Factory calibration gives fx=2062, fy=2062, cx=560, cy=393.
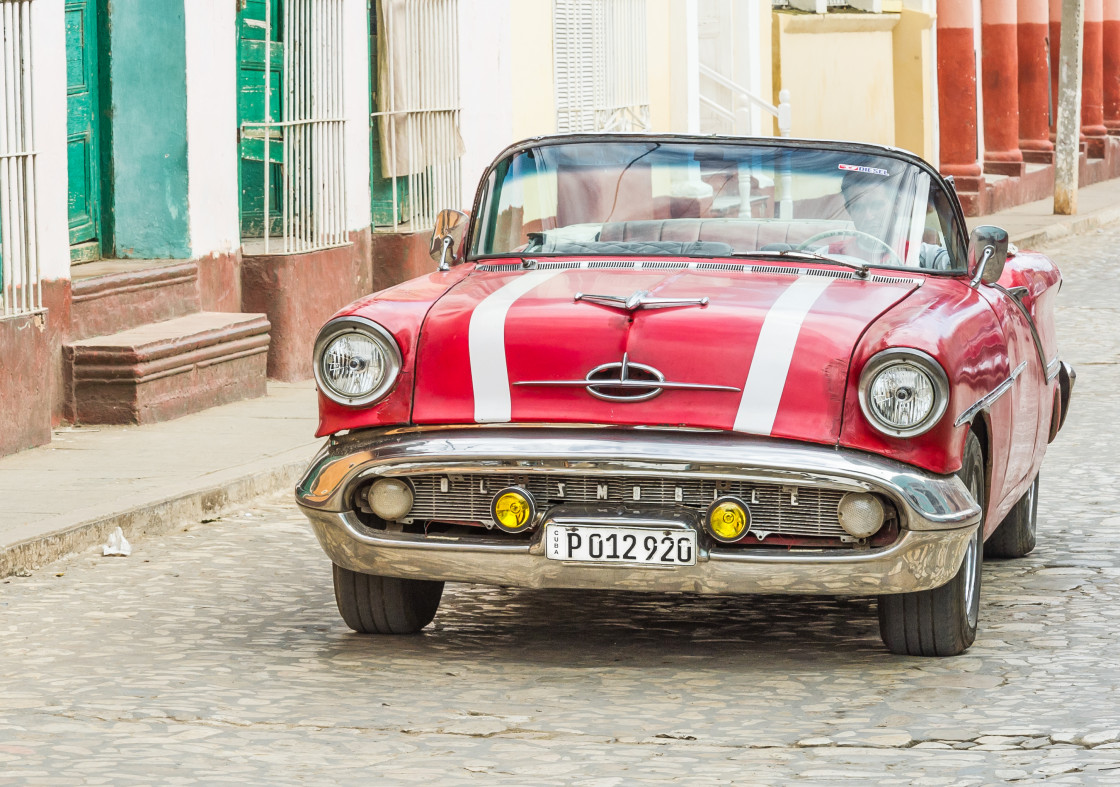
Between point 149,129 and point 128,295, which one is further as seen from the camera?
point 149,129

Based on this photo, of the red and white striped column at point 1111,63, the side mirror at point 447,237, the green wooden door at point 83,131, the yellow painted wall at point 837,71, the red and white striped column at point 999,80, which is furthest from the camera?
the red and white striped column at point 1111,63

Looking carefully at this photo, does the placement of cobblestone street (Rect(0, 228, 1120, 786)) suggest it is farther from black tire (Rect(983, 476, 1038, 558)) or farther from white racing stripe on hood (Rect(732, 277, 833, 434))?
white racing stripe on hood (Rect(732, 277, 833, 434))

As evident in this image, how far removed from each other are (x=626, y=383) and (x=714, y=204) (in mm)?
1316

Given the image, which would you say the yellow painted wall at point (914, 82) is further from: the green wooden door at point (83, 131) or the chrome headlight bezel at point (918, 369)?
the chrome headlight bezel at point (918, 369)

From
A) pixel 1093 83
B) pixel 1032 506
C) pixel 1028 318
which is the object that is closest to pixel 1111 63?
pixel 1093 83

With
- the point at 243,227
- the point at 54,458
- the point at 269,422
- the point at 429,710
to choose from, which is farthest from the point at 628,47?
the point at 429,710

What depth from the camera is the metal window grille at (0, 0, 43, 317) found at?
915 centimetres

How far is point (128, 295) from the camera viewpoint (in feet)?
35.0

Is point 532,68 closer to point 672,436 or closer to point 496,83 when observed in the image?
point 496,83

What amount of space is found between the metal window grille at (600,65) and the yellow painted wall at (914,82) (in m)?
7.63

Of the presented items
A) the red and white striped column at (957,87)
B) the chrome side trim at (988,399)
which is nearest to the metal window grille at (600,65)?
the red and white striped column at (957,87)

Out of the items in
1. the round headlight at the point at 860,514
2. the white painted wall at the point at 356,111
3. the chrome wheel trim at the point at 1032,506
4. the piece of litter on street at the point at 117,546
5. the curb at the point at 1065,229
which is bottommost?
the piece of litter on street at the point at 117,546

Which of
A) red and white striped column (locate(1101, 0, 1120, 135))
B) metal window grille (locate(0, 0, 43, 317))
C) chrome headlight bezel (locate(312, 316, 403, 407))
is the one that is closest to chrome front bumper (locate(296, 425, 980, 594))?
chrome headlight bezel (locate(312, 316, 403, 407))

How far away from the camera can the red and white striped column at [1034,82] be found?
31016mm
